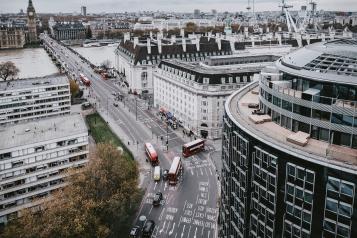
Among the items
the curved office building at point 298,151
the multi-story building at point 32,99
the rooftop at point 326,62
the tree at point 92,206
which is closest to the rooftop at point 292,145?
the curved office building at point 298,151

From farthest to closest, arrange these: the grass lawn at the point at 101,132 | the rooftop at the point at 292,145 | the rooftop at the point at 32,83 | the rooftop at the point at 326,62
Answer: the rooftop at the point at 32,83 < the grass lawn at the point at 101,132 < the rooftop at the point at 326,62 < the rooftop at the point at 292,145

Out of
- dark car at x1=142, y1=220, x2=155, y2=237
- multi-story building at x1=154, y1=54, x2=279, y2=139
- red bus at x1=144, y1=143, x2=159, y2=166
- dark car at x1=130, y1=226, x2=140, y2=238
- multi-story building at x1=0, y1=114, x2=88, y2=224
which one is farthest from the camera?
multi-story building at x1=154, y1=54, x2=279, y2=139

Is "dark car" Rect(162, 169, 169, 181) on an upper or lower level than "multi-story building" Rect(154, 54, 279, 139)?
lower

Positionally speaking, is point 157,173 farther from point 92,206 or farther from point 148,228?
point 92,206

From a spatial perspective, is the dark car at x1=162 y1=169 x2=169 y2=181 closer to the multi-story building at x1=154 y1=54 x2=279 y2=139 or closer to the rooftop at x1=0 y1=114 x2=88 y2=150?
the rooftop at x1=0 y1=114 x2=88 y2=150

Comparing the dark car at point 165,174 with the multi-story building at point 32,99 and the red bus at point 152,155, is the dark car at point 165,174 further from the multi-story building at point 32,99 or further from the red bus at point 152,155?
the multi-story building at point 32,99

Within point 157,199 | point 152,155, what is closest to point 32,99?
point 152,155

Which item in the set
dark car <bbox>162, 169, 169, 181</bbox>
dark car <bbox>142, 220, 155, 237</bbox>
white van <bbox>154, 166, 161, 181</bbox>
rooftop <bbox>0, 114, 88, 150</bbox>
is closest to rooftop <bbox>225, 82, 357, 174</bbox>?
dark car <bbox>142, 220, 155, 237</bbox>

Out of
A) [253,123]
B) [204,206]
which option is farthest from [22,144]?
[253,123]
